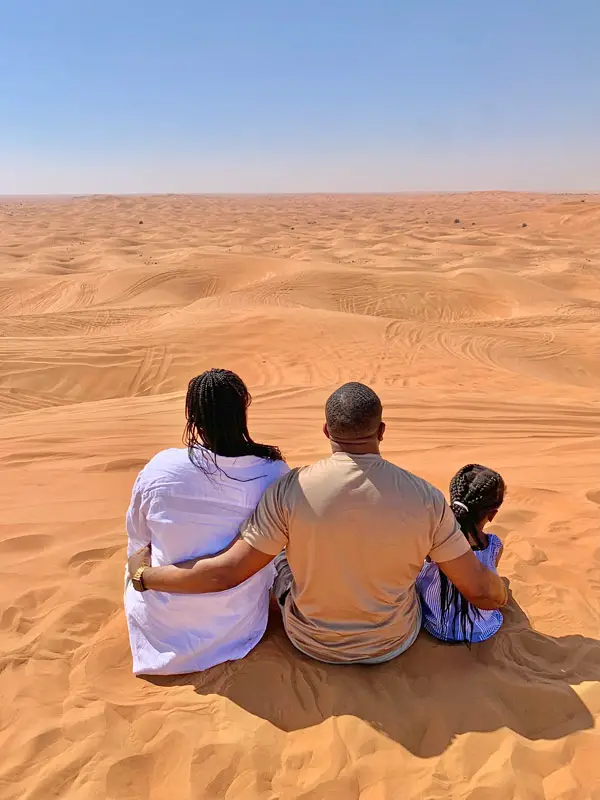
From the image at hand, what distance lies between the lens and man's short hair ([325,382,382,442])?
85.0 inches

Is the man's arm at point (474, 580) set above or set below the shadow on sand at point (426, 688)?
above

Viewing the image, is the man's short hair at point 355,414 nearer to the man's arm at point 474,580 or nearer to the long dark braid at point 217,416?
the long dark braid at point 217,416

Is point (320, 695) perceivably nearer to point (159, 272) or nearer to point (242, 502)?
point (242, 502)

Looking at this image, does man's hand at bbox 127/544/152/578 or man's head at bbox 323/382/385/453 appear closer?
man's head at bbox 323/382/385/453

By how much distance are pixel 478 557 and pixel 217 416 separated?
1.38 m

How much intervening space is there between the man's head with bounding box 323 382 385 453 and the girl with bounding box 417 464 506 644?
765mm

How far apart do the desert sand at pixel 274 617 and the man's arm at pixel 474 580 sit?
456 mm

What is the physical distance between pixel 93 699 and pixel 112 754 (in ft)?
1.09

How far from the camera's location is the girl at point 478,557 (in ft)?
8.98

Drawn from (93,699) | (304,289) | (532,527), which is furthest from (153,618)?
(304,289)

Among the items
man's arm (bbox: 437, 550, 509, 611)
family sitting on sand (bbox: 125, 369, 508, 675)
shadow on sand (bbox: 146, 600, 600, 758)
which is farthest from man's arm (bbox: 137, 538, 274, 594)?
man's arm (bbox: 437, 550, 509, 611)

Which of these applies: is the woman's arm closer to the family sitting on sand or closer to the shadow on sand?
the family sitting on sand

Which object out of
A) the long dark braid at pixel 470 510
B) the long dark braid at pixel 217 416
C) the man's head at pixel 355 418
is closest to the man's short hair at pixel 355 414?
the man's head at pixel 355 418

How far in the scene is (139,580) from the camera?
251 cm
